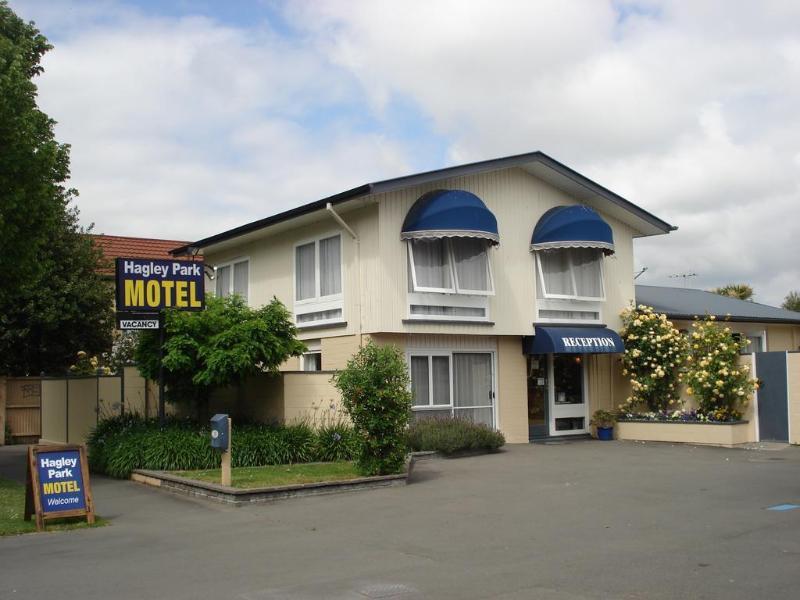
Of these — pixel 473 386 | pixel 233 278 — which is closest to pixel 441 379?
pixel 473 386

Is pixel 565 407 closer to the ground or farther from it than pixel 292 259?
closer to the ground

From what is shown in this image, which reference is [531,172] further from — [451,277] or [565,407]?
[565,407]

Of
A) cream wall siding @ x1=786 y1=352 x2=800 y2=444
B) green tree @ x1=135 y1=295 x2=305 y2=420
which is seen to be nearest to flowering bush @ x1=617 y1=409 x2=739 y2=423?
cream wall siding @ x1=786 y1=352 x2=800 y2=444

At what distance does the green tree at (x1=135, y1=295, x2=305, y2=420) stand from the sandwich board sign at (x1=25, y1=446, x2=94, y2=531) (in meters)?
4.86

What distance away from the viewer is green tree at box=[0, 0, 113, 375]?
14992 mm

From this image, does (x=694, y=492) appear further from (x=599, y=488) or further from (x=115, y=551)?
(x=115, y=551)

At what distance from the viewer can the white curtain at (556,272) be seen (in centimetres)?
2195

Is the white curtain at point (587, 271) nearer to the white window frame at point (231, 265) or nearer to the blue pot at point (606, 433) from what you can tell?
the blue pot at point (606, 433)

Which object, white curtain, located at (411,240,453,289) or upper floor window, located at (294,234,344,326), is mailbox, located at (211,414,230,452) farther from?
white curtain, located at (411,240,453,289)

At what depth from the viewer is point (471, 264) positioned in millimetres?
20234

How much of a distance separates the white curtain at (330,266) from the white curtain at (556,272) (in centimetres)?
525

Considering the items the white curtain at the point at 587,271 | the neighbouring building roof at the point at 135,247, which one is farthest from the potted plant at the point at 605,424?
the neighbouring building roof at the point at 135,247

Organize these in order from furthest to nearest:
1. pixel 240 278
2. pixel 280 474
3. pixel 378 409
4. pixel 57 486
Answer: pixel 240 278
pixel 280 474
pixel 378 409
pixel 57 486

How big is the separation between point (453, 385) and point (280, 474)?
21.3 feet
